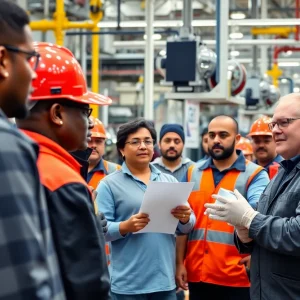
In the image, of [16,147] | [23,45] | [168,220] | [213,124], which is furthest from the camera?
[213,124]

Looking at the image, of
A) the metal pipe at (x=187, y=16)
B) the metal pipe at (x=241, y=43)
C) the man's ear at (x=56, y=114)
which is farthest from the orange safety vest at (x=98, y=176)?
the metal pipe at (x=241, y=43)

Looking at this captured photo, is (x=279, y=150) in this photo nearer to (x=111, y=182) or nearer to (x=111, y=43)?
(x=111, y=182)

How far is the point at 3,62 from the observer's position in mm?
1631

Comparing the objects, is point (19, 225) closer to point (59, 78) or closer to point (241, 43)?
→ point (59, 78)

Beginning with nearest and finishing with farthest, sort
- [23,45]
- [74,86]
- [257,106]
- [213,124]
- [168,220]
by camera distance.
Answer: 1. [23,45]
2. [74,86]
3. [168,220]
4. [213,124]
5. [257,106]

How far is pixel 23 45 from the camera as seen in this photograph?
5.60 ft

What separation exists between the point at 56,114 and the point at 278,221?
1.26 meters

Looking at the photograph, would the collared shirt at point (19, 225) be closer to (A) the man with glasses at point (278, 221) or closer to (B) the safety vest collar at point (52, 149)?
(B) the safety vest collar at point (52, 149)

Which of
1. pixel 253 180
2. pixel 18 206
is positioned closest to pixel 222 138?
pixel 253 180

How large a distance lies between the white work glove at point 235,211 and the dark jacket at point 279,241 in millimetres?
50

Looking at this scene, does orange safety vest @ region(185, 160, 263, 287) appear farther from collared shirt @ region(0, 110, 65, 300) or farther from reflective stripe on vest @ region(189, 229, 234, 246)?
collared shirt @ region(0, 110, 65, 300)

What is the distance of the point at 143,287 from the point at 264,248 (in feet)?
3.25

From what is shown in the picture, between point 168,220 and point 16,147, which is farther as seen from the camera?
point 168,220

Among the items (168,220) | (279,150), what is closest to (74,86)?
(279,150)
